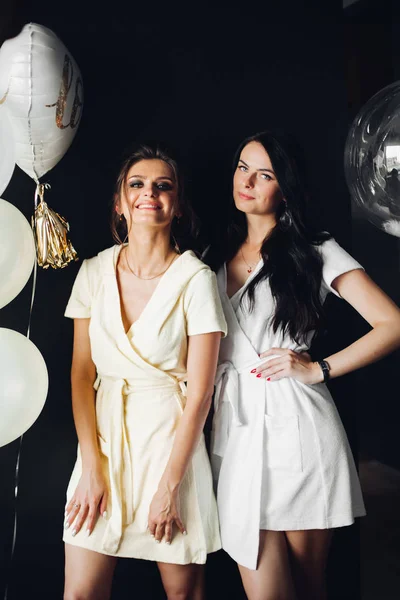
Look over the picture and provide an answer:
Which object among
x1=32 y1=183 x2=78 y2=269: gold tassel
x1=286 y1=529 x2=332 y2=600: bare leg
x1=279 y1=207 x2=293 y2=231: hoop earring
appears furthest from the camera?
x1=279 y1=207 x2=293 y2=231: hoop earring

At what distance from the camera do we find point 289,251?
1.97 metres

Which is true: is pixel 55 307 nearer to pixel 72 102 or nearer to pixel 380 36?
pixel 72 102

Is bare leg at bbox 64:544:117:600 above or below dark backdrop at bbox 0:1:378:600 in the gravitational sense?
below

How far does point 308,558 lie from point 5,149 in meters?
1.49

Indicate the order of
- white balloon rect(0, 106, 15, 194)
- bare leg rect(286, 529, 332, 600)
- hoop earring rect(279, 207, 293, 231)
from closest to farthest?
white balloon rect(0, 106, 15, 194) < bare leg rect(286, 529, 332, 600) < hoop earring rect(279, 207, 293, 231)

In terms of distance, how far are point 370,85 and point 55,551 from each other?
257 cm

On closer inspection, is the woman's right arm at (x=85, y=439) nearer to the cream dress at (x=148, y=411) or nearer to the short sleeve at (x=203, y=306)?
the cream dress at (x=148, y=411)

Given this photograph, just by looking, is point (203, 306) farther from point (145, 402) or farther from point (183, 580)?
point (183, 580)

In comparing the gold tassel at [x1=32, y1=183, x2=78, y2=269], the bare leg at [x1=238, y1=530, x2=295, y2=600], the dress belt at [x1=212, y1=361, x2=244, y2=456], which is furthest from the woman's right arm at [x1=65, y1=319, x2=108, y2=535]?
the bare leg at [x1=238, y1=530, x2=295, y2=600]

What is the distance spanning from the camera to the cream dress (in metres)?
1.77

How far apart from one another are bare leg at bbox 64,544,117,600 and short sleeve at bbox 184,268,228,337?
28.1 inches

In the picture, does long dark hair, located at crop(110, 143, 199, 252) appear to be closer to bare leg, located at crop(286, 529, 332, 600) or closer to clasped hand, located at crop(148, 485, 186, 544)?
clasped hand, located at crop(148, 485, 186, 544)

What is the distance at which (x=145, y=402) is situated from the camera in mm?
1823

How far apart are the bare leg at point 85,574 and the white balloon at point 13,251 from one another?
0.63m
